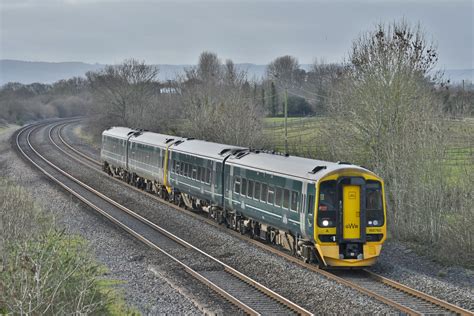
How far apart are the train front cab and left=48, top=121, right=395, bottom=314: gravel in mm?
857

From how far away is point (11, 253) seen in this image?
13898 mm

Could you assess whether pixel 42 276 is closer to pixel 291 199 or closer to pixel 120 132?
pixel 291 199

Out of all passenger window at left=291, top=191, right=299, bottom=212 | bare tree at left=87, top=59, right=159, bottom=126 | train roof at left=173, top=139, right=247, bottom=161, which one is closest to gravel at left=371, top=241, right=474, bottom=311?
passenger window at left=291, top=191, right=299, bottom=212

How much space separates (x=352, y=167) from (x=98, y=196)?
17.6 metres

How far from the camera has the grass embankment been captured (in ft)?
35.8

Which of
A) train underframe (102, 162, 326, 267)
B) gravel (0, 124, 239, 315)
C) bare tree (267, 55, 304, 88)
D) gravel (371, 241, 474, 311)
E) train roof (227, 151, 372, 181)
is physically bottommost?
gravel (0, 124, 239, 315)

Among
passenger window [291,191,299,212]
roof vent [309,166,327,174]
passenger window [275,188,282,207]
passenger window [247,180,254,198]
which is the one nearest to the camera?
roof vent [309,166,327,174]

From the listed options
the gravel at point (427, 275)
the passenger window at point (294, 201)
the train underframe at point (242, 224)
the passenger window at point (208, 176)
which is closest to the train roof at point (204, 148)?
the passenger window at point (208, 176)

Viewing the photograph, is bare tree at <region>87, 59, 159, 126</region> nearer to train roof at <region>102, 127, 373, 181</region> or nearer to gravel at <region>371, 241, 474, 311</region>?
train roof at <region>102, 127, 373, 181</region>

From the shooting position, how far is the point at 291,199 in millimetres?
18062

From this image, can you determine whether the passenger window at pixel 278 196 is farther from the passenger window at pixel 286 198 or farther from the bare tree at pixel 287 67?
the bare tree at pixel 287 67

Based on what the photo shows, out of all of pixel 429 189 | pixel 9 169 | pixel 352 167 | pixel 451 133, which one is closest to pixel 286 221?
pixel 352 167

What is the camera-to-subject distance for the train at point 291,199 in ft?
54.5

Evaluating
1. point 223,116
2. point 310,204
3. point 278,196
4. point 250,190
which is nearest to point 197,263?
point 278,196
